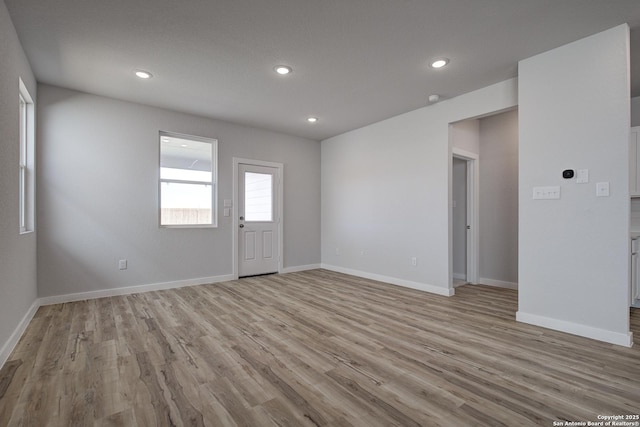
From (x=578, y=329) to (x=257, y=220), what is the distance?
453 centimetres

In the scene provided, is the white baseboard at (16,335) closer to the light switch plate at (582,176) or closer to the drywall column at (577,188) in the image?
the drywall column at (577,188)

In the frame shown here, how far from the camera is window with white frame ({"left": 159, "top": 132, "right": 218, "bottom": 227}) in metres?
4.61

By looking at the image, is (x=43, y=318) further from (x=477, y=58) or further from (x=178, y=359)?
(x=477, y=58)

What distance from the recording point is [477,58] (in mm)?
3047

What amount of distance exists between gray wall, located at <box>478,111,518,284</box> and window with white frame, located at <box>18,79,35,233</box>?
6.05m

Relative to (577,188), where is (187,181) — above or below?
above

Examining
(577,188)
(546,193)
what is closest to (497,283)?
(546,193)

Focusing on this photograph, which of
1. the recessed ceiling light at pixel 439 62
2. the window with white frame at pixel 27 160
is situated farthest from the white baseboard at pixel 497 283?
the window with white frame at pixel 27 160

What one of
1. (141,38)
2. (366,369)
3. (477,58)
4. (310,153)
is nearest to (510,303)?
(366,369)

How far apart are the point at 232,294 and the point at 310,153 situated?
3293 mm

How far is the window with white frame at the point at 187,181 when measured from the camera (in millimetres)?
4613

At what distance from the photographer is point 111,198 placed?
4.12 meters
